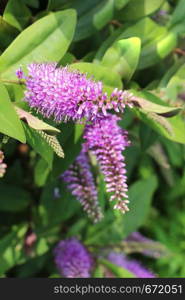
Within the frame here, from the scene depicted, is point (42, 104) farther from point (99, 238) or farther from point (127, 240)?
point (127, 240)

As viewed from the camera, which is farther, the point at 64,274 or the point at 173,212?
the point at 173,212

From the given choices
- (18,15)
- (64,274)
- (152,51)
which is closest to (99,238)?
(64,274)

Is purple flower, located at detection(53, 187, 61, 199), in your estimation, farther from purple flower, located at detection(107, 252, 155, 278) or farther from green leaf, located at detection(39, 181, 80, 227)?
purple flower, located at detection(107, 252, 155, 278)

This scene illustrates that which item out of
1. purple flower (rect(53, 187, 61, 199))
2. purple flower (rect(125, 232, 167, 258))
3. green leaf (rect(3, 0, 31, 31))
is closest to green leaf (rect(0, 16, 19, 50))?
green leaf (rect(3, 0, 31, 31))

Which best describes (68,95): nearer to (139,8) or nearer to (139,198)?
(139,8)

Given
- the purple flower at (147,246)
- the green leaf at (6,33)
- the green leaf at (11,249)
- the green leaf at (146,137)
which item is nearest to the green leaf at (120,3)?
the green leaf at (6,33)

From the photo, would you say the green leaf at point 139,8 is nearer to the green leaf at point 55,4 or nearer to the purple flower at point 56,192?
the green leaf at point 55,4

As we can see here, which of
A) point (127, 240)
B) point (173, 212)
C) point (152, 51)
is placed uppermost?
point (152, 51)
